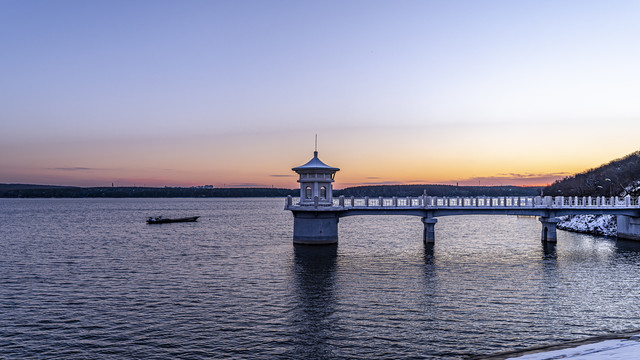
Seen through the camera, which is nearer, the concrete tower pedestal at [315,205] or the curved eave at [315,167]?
the curved eave at [315,167]

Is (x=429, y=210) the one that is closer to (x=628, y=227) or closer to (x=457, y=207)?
(x=457, y=207)

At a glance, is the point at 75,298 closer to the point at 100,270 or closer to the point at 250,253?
the point at 100,270

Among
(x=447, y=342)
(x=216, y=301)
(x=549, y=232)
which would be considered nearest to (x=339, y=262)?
(x=216, y=301)

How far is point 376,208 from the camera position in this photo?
1825 inches

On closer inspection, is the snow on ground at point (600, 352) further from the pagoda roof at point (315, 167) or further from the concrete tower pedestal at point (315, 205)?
the pagoda roof at point (315, 167)

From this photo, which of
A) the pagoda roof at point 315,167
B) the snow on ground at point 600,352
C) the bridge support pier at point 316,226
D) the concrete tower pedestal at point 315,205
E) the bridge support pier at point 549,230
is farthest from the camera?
the bridge support pier at point 549,230

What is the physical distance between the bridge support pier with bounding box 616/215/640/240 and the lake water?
12.3 m

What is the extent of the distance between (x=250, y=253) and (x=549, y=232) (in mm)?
31684

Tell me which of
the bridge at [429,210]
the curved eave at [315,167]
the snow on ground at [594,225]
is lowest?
the snow on ground at [594,225]

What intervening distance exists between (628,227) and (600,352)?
1911 inches

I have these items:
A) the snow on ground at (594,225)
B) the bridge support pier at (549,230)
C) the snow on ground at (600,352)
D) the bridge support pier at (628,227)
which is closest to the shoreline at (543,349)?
the snow on ground at (600,352)

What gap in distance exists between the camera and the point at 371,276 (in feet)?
103

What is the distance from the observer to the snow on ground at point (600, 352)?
1312 cm

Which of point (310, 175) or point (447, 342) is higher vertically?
point (310, 175)
